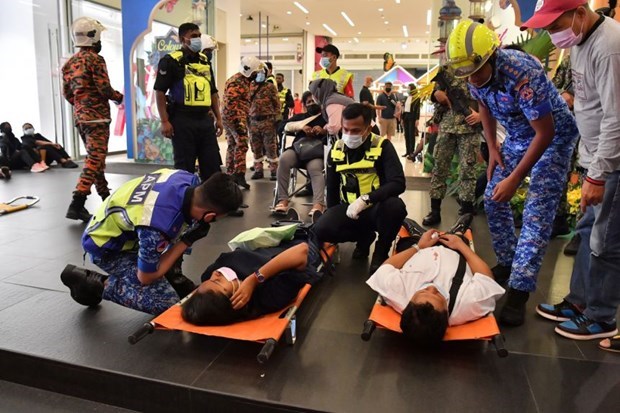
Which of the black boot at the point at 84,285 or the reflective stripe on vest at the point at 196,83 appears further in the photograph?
the reflective stripe on vest at the point at 196,83

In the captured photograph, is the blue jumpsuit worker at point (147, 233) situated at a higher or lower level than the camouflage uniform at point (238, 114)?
lower

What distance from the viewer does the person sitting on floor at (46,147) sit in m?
7.73

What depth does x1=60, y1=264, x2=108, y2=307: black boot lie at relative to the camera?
244 centimetres

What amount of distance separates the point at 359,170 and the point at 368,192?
6.4 inches

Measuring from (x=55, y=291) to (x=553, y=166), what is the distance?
280cm

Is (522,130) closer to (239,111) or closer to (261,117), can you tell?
(239,111)

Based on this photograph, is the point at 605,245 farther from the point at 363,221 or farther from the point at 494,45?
the point at 363,221

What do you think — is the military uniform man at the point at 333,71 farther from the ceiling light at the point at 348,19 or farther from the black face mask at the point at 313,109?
the ceiling light at the point at 348,19

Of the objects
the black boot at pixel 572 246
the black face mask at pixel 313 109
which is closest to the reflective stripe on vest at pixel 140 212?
the black face mask at pixel 313 109

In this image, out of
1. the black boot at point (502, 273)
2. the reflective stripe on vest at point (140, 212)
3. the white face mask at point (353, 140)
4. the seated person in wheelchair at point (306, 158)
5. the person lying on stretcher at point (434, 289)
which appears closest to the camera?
the person lying on stretcher at point (434, 289)

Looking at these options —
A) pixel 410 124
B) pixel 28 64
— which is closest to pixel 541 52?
pixel 410 124

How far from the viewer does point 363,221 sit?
10.4ft

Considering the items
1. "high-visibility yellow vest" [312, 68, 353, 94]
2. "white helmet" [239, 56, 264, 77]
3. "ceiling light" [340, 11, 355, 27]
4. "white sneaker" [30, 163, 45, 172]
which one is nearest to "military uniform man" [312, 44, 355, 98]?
"high-visibility yellow vest" [312, 68, 353, 94]

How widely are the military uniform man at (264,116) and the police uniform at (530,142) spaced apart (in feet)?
14.2
